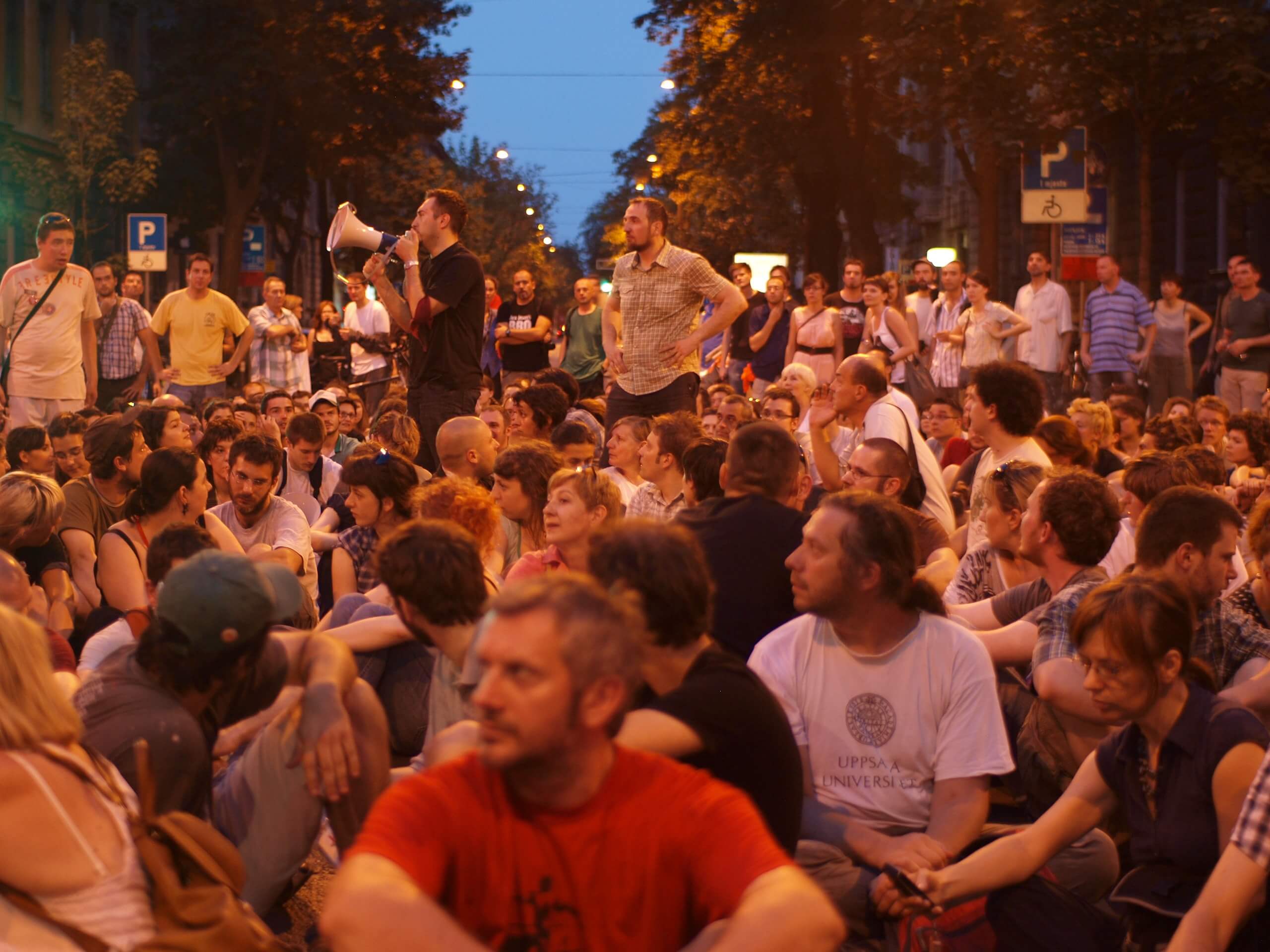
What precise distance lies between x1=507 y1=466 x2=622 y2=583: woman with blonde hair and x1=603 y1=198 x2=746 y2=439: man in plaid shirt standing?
4.31 m

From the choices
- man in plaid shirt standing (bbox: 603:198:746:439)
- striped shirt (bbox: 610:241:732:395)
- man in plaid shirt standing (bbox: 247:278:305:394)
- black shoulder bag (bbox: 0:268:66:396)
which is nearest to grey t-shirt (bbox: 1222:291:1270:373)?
man in plaid shirt standing (bbox: 603:198:746:439)

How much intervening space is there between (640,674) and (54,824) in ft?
3.94

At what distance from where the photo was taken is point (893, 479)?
25.0 feet

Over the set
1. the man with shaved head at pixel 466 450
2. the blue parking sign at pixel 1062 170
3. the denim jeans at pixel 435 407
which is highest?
the blue parking sign at pixel 1062 170

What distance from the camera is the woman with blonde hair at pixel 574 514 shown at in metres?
6.62

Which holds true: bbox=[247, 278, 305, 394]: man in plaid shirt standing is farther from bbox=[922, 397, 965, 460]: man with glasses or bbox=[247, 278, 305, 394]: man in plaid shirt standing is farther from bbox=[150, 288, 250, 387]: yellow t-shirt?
bbox=[922, 397, 965, 460]: man with glasses

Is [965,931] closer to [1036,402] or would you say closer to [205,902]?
[205,902]

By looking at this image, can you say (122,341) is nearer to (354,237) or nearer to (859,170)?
(354,237)

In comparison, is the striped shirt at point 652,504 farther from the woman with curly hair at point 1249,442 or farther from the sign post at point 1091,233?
the sign post at point 1091,233

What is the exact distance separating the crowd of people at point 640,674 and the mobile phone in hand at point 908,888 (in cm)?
4

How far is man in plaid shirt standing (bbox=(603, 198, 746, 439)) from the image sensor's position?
10977 millimetres

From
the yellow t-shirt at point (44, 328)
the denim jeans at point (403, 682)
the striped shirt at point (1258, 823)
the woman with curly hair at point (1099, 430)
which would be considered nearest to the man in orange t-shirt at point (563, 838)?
the striped shirt at point (1258, 823)

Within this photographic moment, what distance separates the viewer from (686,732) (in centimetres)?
377

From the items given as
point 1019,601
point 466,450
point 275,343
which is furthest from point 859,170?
point 1019,601
